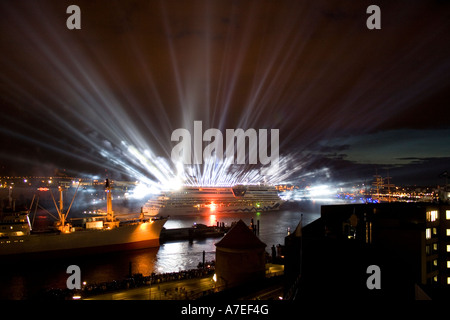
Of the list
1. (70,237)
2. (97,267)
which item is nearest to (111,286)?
(97,267)

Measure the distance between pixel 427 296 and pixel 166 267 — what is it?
21.9 m

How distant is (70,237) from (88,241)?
168 centimetres

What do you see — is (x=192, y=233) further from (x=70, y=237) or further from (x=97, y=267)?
(x=97, y=267)

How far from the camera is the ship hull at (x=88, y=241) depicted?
26.0 metres

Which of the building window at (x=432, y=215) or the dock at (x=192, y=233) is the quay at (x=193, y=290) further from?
the dock at (x=192, y=233)

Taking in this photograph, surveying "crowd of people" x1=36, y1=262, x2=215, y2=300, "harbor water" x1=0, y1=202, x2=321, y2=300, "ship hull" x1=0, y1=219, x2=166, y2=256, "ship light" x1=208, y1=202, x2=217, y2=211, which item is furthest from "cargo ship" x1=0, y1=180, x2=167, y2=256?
"ship light" x1=208, y1=202, x2=217, y2=211

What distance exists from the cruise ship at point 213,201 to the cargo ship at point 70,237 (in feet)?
99.7

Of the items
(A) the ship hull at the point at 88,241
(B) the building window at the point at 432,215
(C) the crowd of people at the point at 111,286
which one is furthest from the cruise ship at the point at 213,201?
(B) the building window at the point at 432,215

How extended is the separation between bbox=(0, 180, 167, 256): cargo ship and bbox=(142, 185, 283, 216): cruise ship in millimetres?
30376

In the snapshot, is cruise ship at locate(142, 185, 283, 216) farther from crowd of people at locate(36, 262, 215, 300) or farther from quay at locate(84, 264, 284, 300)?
Result: quay at locate(84, 264, 284, 300)

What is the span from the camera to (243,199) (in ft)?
244

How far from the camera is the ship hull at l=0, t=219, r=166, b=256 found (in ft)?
85.4
